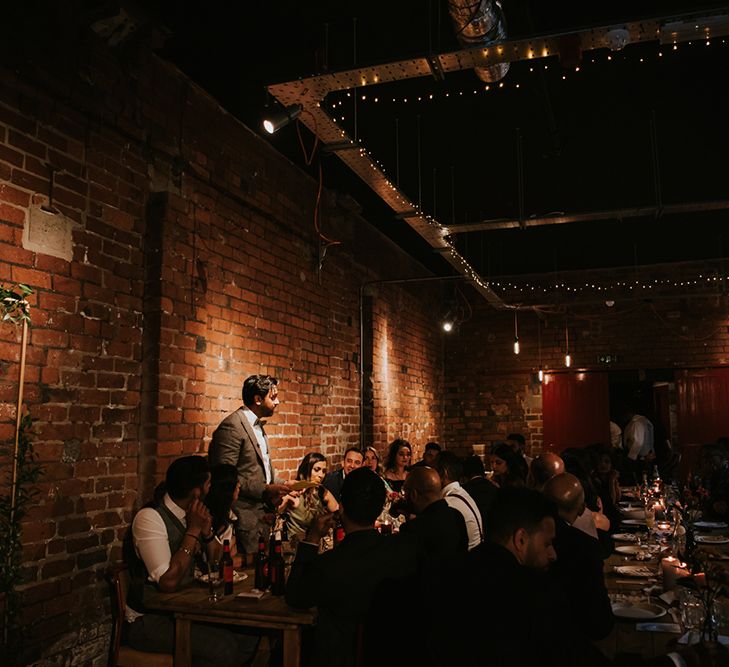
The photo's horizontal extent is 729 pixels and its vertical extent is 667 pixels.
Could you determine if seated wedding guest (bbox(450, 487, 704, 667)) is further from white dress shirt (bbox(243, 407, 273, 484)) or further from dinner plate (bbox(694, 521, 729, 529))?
dinner plate (bbox(694, 521, 729, 529))

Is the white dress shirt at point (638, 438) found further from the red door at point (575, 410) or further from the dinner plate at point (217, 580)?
the dinner plate at point (217, 580)

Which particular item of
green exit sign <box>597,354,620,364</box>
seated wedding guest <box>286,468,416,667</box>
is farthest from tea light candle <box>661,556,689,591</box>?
green exit sign <box>597,354,620,364</box>

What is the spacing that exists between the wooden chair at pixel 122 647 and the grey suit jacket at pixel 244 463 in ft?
4.21

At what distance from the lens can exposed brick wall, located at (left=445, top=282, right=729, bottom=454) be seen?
1087 centimetres

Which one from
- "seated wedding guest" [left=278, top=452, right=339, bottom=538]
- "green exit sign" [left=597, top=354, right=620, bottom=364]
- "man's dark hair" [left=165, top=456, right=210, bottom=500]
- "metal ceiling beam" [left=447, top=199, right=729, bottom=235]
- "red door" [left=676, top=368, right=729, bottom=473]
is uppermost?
"metal ceiling beam" [left=447, top=199, right=729, bottom=235]

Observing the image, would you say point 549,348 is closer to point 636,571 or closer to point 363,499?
point 636,571

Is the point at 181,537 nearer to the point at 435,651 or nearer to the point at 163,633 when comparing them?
the point at 163,633

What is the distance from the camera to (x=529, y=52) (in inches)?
135

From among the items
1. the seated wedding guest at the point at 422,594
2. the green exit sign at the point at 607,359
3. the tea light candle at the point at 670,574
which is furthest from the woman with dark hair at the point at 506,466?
the green exit sign at the point at 607,359

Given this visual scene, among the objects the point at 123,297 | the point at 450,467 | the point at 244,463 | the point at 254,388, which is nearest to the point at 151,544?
the point at 244,463

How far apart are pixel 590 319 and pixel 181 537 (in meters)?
9.27

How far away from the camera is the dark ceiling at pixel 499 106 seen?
4.22 meters

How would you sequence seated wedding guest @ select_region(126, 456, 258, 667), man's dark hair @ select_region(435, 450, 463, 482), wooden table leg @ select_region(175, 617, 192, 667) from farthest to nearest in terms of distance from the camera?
man's dark hair @ select_region(435, 450, 463, 482), seated wedding guest @ select_region(126, 456, 258, 667), wooden table leg @ select_region(175, 617, 192, 667)

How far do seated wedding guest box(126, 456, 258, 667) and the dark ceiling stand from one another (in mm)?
2447
